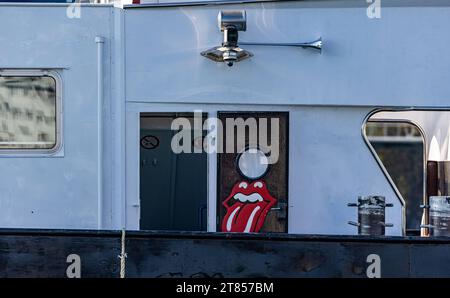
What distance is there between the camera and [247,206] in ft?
19.8

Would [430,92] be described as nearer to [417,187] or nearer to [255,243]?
[255,243]

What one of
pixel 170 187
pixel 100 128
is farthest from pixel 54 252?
pixel 170 187

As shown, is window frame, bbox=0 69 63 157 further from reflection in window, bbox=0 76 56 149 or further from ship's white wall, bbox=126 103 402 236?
ship's white wall, bbox=126 103 402 236

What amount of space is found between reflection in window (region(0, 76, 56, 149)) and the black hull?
0.89 m

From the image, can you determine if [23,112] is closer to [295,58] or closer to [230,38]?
[230,38]

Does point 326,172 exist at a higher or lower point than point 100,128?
lower

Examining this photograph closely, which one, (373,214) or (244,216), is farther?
(244,216)

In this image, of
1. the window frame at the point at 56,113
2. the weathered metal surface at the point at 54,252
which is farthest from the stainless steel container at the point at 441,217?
the window frame at the point at 56,113

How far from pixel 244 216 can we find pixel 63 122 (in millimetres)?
1411

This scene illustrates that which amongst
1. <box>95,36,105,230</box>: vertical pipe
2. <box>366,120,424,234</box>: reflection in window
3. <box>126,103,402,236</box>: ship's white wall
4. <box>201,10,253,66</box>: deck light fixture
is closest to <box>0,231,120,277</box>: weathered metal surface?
<box>95,36,105,230</box>: vertical pipe

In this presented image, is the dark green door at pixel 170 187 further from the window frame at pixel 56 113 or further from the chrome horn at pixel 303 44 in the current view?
the chrome horn at pixel 303 44

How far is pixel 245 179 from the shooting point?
6.04 m

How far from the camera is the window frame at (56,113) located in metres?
5.94
